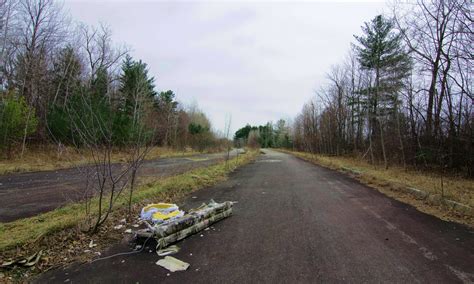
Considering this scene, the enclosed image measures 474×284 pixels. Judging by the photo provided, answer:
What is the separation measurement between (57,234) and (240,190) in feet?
18.1

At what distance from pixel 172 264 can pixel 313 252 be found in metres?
1.94

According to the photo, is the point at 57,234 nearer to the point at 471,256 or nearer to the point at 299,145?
the point at 471,256

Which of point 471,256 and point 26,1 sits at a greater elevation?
point 26,1

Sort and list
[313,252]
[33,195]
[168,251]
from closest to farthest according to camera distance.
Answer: [313,252] < [168,251] < [33,195]

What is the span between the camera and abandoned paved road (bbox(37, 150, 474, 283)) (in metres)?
3.09

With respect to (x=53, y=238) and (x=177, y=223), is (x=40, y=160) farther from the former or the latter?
(x=177, y=223)

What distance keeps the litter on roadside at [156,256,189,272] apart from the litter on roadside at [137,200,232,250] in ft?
1.16

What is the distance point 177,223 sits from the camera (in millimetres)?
4305

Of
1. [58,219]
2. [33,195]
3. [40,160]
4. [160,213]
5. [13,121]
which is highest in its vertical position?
[13,121]

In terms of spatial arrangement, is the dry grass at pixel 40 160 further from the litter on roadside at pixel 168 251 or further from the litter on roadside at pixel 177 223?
the litter on roadside at pixel 168 251

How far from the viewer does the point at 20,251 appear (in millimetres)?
3775

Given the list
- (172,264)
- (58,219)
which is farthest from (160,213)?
(58,219)

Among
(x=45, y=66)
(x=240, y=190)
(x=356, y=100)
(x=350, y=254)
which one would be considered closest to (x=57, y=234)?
(x=350, y=254)

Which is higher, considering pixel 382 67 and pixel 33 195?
pixel 382 67
